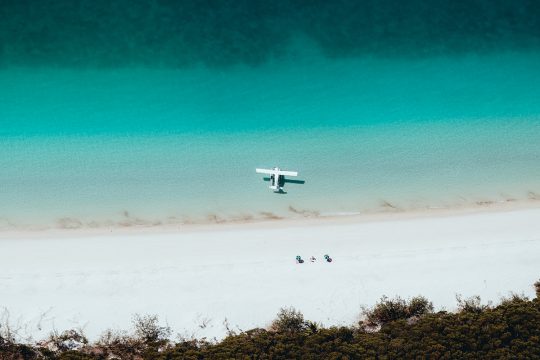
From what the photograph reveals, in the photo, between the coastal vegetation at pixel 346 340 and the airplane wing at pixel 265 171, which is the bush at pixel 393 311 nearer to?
the coastal vegetation at pixel 346 340

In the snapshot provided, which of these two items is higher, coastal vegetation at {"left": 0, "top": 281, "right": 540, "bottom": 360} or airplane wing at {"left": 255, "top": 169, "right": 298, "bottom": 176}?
airplane wing at {"left": 255, "top": 169, "right": 298, "bottom": 176}

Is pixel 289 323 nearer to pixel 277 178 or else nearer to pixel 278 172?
pixel 277 178

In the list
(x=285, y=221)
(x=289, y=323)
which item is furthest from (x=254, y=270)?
(x=285, y=221)

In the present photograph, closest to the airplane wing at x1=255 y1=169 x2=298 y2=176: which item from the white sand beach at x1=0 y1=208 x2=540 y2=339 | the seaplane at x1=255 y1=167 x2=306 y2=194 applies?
the seaplane at x1=255 y1=167 x2=306 y2=194

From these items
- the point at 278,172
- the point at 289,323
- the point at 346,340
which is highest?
the point at 278,172

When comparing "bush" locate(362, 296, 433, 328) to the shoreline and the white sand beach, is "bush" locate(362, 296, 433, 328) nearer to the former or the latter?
the white sand beach

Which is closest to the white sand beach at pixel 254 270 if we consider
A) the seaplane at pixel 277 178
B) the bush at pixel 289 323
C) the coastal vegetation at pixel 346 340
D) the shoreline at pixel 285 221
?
the shoreline at pixel 285 221
